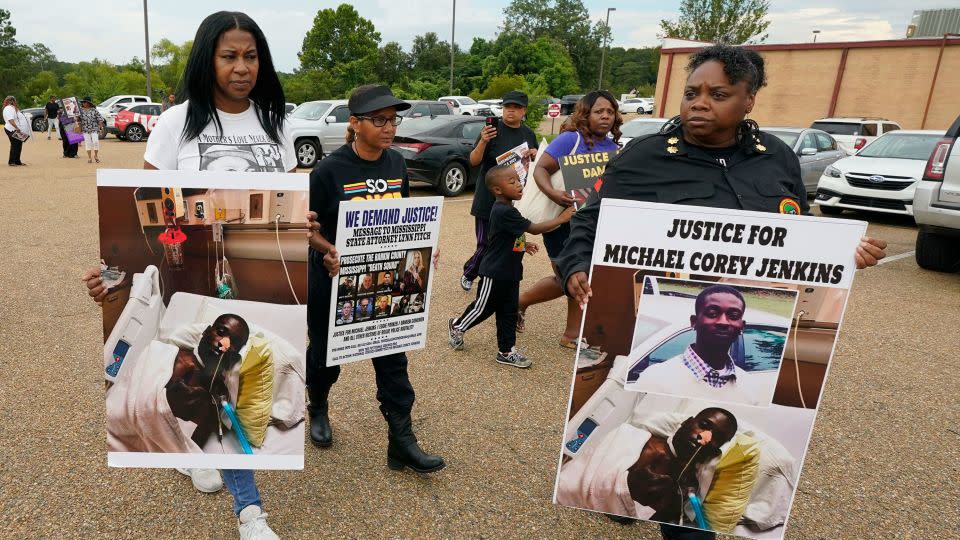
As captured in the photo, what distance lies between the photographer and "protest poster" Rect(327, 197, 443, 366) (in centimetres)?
248

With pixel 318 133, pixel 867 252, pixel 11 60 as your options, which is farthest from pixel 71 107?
pixel 11 60

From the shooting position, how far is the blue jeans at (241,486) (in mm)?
2275

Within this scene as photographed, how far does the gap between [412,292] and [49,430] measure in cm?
206

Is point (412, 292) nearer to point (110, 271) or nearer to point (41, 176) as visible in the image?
point (110, 271)

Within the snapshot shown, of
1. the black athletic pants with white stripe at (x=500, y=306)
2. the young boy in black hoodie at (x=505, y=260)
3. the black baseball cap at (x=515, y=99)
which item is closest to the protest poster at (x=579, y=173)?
the young boy in black hoodie at (x=505, y=260)

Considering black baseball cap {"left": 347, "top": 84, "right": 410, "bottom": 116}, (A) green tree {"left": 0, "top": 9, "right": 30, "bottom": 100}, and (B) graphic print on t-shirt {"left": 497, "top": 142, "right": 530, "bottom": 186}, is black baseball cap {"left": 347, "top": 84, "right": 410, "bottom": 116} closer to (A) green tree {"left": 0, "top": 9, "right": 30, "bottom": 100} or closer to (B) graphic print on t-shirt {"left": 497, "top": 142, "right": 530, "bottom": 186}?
(B) graphic print on t-shirt {"left": 497, "top": 142, "right": 530, "bottom": 186}

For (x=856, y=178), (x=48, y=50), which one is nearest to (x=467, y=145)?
(x=856, y=178)

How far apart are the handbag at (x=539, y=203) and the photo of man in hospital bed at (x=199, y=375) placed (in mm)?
2338

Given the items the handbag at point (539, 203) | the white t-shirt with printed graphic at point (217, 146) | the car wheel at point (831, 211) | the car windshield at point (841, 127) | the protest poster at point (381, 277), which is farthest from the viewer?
the car windshield at point (841, 127)

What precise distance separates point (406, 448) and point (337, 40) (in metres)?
66.0

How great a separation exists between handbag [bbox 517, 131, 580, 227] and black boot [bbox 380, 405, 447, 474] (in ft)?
5.99

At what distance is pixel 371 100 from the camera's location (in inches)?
100

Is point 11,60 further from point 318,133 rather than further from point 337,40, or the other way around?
point 318,133

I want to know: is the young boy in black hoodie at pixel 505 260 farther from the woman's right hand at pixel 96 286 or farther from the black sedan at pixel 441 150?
the black sedan at pixel 441 150
